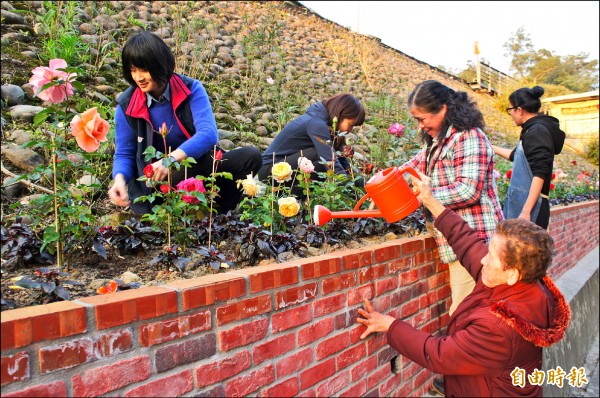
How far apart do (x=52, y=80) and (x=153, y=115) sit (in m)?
0.94

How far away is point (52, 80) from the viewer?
141cm

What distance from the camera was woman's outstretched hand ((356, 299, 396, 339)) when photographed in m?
2.04

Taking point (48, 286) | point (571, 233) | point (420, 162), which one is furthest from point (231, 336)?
point (571, 233)

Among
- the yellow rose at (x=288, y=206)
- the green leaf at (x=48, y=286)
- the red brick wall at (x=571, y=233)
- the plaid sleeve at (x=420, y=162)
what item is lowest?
the red brick wall at (x=571, y=233)

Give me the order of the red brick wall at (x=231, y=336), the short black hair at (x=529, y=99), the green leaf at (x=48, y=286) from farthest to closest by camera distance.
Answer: the short black hair at (x=529, y=99)
the green leaf at (x=48, y=286)
the red brick wall at (x=231, y=336)

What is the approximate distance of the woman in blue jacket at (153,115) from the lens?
2.11 meters

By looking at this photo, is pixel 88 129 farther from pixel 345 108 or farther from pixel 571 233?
pixel 571 233

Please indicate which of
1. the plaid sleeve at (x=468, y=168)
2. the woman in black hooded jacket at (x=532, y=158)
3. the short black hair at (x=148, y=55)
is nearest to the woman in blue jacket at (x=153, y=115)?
the short black hair at (x=148, y=55)

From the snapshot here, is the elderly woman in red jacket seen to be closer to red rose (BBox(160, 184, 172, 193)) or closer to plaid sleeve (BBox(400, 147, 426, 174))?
plaid sleeve (BBox(400, 147, 426, 174))

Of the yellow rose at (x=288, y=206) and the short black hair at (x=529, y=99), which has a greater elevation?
the short black hair at (x=529, y=99)

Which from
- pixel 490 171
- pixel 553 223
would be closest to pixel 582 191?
pixel 553 223

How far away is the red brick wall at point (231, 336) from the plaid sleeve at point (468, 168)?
36 cm

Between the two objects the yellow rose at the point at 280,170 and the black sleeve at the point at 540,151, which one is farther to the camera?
the black sleeve at the point at 540,151

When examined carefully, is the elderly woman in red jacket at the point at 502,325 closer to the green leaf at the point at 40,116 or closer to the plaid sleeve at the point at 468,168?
the plaid sleeve at the point at 468,168
